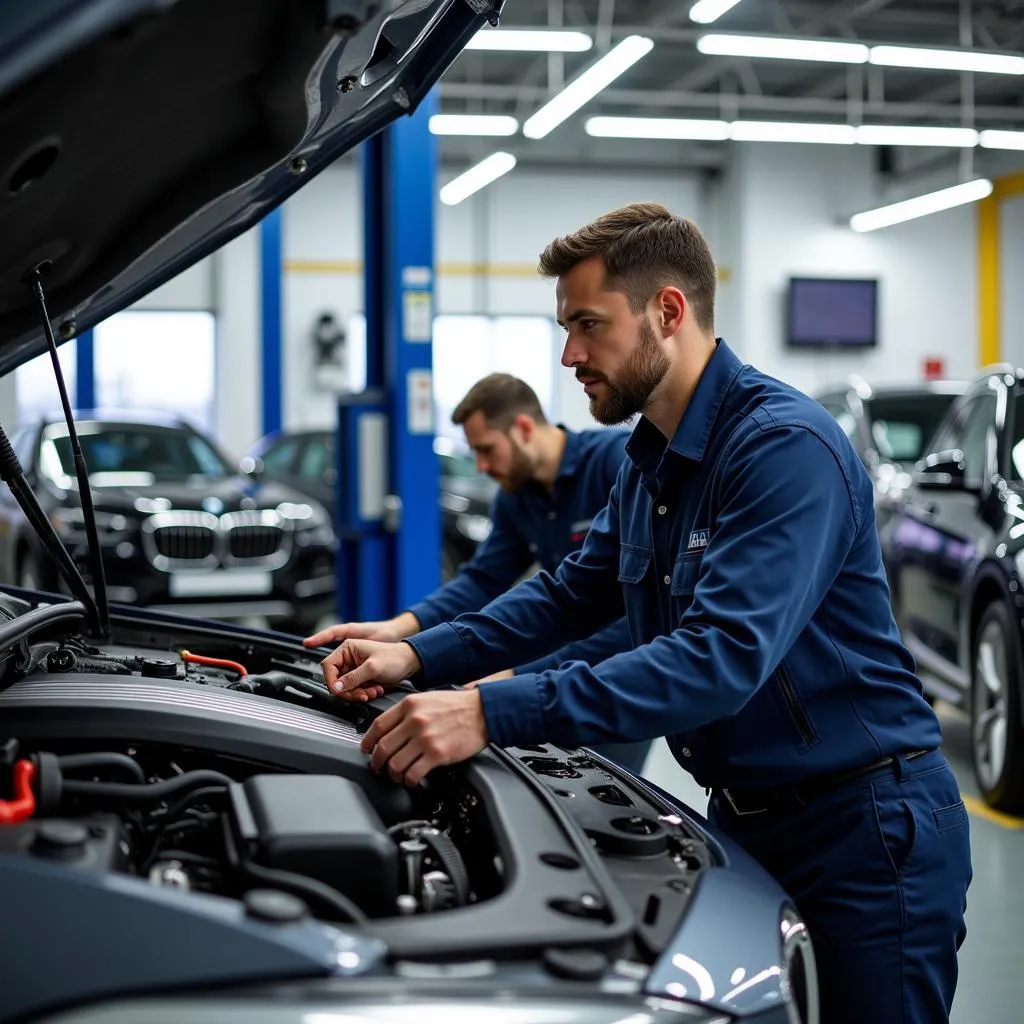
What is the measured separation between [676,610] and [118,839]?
88 centimetres

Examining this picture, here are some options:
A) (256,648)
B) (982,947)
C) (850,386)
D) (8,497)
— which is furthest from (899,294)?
(256,648)

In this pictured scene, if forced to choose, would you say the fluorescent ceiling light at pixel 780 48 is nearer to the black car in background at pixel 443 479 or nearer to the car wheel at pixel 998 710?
the black car in background at pixel 443 479

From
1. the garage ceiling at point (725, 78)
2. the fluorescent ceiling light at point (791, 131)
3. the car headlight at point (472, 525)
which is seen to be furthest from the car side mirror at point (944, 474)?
the fluorescent ceiling light at point (791, 131)

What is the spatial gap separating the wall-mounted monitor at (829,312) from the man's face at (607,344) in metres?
14.8

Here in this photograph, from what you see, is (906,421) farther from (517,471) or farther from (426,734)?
(426,734)

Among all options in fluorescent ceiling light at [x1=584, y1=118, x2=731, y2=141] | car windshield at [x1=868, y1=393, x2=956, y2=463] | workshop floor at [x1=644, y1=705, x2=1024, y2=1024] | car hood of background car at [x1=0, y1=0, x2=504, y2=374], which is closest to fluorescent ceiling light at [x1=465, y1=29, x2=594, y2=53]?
fluorescent ceiling light at [x1=584, y1=118, x2=731, y2=141]

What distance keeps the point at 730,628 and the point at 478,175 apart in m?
13.0

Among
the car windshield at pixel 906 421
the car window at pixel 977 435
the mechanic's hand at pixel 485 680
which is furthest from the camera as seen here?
the car windshield at pixel 906 421

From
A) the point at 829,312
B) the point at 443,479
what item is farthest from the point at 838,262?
the point at 443,479

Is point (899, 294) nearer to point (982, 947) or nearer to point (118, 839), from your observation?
point (982, 947)

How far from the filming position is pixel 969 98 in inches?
505

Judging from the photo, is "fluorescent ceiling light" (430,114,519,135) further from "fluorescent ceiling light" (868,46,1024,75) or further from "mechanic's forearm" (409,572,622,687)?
"mechanic's forearm" (409,572,622,687)

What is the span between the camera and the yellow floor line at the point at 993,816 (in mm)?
4055

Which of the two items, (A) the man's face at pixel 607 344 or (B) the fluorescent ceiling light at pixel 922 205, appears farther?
(B) the fluorescent ceiling light at pixel 922 205
